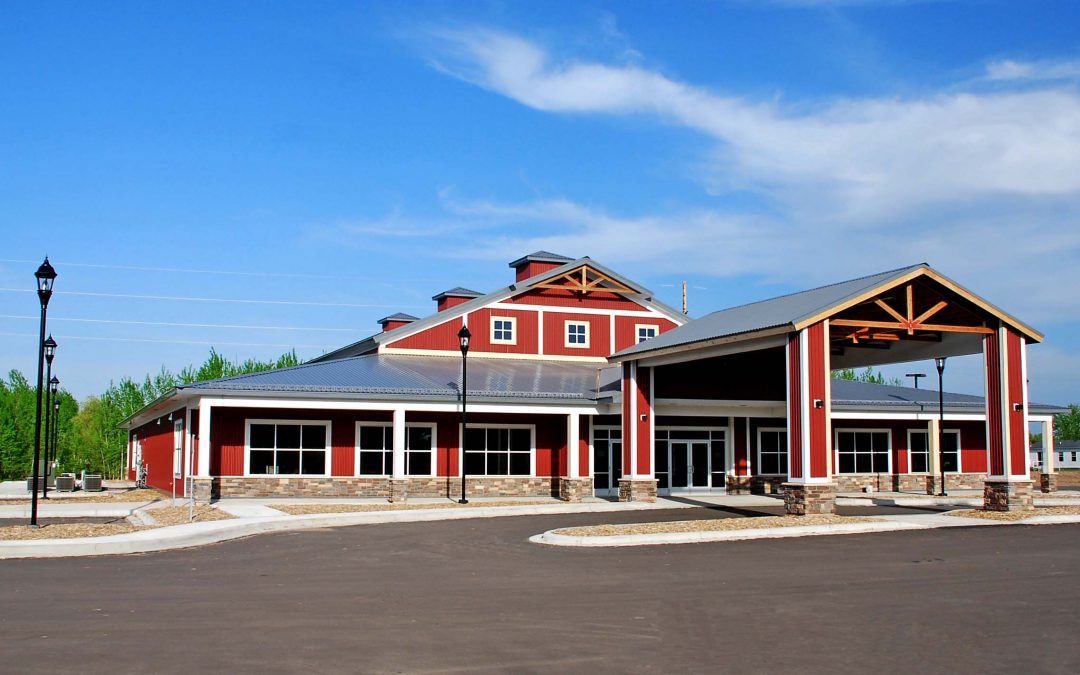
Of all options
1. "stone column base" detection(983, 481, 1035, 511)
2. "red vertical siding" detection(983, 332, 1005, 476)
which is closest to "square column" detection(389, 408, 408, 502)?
"stone column base" detection(983, 481, 1035, 511)

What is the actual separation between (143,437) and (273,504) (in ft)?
70.4

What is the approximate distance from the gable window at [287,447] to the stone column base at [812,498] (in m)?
14.5

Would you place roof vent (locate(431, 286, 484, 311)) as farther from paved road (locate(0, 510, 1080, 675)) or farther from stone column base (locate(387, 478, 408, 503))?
paved road (locate(0, 510, 1080, 675))

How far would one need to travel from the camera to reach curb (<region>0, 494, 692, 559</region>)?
56.2 feet

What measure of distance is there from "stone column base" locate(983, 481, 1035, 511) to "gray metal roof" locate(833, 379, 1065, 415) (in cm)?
991

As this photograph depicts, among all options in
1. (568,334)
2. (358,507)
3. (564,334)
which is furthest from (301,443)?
(568,334)

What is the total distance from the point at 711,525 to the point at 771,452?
15.2 m

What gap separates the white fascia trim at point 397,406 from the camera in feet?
94.1

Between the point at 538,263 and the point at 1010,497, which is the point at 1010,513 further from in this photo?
the point at 538,263

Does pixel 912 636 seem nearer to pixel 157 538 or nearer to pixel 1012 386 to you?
pixel 157 538

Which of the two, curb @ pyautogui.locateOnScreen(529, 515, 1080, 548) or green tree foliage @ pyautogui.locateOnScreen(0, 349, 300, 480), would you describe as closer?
curb @ pyautogui.locateOnScreen(529, 515, 1080, 548)

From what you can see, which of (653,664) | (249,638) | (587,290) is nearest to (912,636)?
(653,664)

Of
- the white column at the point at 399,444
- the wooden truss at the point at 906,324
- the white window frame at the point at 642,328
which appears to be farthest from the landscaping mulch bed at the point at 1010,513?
the white window frame at the point at 642,328

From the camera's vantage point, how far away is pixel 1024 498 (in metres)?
25.2
